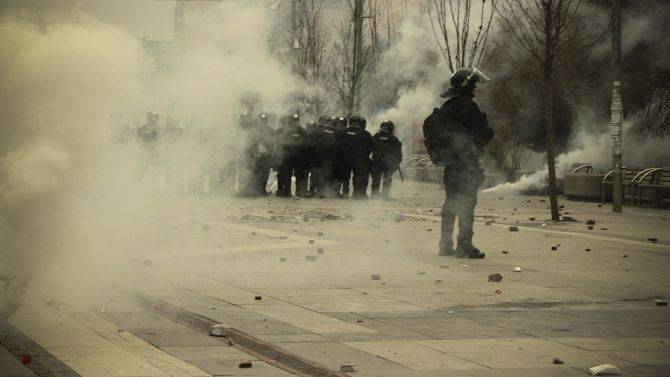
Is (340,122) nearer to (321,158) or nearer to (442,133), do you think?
(321,158)

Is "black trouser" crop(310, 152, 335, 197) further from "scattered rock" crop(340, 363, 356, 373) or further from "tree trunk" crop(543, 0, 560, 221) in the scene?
"scattered rock" crop(340, 363, 356, 373)

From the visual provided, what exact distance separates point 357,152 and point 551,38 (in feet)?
35.0

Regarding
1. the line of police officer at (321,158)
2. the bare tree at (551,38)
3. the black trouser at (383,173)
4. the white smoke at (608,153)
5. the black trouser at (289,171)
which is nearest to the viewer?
the bare tree at (551,38)

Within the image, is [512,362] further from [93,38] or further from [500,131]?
[500,131]

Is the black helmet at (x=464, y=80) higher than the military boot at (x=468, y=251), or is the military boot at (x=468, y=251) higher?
the black helmet at (x=464, y=80)

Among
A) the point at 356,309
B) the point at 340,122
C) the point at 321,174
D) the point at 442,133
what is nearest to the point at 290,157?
the point at 321,174

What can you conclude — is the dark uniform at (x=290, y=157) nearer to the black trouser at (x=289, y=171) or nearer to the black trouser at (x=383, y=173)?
the black trouser at (x=289, y=171)

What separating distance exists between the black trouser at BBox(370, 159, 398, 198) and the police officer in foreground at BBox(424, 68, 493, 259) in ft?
51.5

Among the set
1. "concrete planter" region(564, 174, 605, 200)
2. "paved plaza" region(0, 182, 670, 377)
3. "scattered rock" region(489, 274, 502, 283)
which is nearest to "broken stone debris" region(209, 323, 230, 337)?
"paved plaza" region(0, 182, 670, 377)

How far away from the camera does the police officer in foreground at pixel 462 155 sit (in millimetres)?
16609

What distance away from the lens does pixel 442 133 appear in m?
16.9

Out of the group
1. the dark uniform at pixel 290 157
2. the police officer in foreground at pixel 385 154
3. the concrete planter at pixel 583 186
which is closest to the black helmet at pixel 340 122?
the police officer in foreground at pixel 385 154

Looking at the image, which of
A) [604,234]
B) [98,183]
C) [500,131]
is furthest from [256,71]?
[500,131]

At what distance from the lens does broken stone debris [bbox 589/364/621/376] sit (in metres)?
8.56
